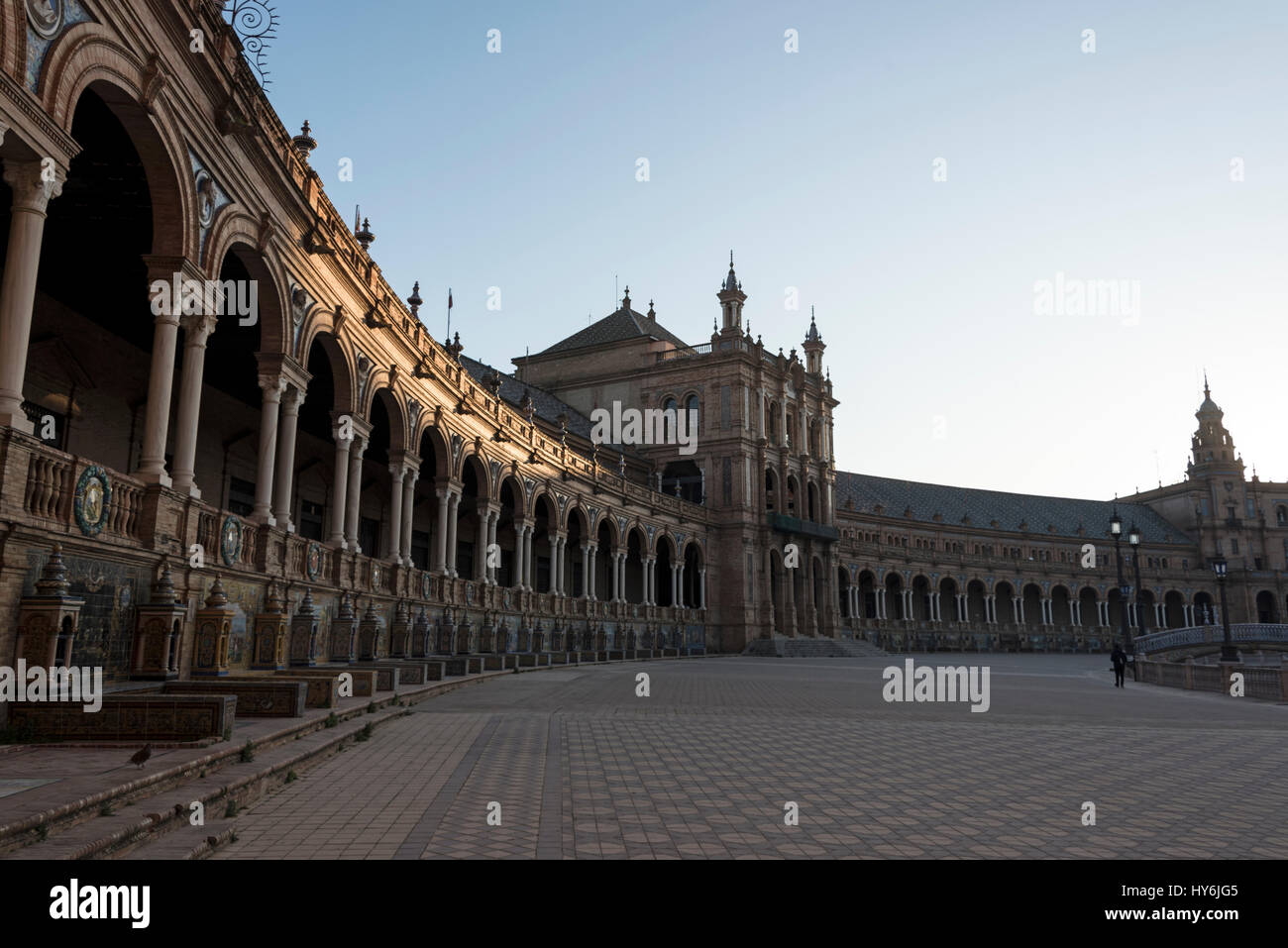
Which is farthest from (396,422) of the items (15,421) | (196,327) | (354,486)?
(15,421)

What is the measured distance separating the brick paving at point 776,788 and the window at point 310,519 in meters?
13.1

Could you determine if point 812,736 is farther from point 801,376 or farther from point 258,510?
point 801,376

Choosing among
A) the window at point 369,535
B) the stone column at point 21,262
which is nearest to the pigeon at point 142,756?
the stone column at point 21,262

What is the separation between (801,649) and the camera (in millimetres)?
51250

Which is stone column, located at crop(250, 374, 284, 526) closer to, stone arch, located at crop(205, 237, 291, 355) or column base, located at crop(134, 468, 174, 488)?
stone arch, located at crop(205, 237, 291, 355)

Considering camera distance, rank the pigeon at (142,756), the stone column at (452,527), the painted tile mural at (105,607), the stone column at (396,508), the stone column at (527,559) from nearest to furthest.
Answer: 1. the pigeon at (142,756)
2. the painted tile mural at (105,607)
3. the stone column at (396,508)
4. the stone column at (452,527)
5. the stone column at (527,559)

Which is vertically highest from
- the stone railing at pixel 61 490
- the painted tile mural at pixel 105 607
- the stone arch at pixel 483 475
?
the stone arch at pixel 483 475

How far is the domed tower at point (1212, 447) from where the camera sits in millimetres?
98250

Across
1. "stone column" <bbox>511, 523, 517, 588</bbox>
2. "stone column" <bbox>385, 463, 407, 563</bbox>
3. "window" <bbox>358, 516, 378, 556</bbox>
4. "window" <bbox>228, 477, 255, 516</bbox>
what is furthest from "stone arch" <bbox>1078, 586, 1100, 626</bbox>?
A: "window" <bbox>228, 477, 255, 516</bbox>

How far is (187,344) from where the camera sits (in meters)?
12.0

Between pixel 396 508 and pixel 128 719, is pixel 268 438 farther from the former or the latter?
pixel 128 719

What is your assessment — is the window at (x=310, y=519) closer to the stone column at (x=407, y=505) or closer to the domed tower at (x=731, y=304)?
the stone column at (x=407, y=505)
